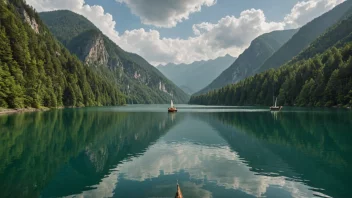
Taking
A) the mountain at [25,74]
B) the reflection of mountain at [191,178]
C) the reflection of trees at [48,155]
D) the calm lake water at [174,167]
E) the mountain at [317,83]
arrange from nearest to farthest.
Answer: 1. the reflection of mountain at [191,178]
2. the calm lake water at [174,167]
3. the reflection of trees at [48,155]
4. the mountain at [25,74]
5. the mountain at [317,83]

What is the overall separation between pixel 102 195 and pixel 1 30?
115109 millimetres

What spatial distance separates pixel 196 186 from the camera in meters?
19.3

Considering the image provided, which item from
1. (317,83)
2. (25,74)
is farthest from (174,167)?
(317,83)

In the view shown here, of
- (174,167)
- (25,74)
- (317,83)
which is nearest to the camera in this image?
(174,167)

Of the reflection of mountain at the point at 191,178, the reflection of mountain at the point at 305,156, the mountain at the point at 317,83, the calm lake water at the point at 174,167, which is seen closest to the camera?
the reflection of mountain at the point at 191,178

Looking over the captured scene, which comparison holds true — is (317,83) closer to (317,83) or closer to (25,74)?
(317,83)

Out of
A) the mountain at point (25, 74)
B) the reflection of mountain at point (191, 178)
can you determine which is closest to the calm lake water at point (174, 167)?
the reflection of mountain at point (191, 178)

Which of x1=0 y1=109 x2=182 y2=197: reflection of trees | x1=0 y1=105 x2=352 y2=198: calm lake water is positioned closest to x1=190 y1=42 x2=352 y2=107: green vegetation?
x1=0 y1=105 x2=352 y2=198: calm lake water

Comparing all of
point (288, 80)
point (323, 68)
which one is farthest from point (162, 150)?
point (288, 80)

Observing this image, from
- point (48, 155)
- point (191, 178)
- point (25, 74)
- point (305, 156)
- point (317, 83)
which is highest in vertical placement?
point (317, 83)

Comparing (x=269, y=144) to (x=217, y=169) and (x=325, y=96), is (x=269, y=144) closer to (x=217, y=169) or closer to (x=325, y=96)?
(x=217, y=169)

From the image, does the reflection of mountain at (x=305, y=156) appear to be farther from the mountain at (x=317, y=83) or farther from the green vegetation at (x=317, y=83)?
the green vegetation at (x=317, y=83)

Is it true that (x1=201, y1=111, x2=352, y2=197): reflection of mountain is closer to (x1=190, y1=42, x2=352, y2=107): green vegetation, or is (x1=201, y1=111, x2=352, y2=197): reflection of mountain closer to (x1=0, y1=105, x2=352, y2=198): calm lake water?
(x1=0, y1=105, x2=352, y2=198): calm lake water

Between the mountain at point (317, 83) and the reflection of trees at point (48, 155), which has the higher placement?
the mountain at point (317, 83)
